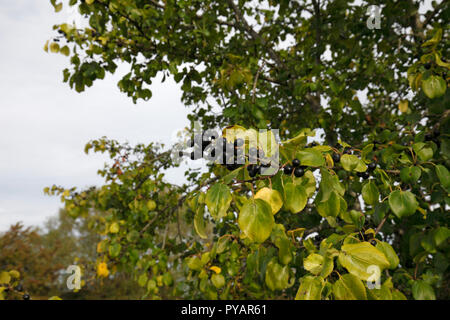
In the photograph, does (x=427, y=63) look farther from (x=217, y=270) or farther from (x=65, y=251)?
(x=65, y=251)

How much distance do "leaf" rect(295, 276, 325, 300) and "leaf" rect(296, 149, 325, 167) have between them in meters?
0.39

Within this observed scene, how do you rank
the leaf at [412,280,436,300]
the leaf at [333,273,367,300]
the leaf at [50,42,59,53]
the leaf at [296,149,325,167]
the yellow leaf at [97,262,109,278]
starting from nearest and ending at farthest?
the leaf at [333,273,367,300] < the leaf at [296,149,325,167] < the leaf at [412,280,436,300] < the yellow leaf at [97,262,109,278] < the leaf at [50,42,59,53]

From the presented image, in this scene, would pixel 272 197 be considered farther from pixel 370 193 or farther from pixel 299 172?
pixel 370 193

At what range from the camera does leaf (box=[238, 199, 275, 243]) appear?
873 millimetres

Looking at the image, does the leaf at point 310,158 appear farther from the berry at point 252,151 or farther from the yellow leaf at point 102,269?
the yellow leaf at point 102,269

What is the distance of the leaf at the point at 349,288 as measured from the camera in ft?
2.80

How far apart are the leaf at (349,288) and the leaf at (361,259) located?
0.02 meters

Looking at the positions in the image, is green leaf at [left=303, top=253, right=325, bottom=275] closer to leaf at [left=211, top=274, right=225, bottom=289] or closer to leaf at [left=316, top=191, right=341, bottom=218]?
leaf at [left=316, top=191, right=341, bottom=218]

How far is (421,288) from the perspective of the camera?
54.9 inches

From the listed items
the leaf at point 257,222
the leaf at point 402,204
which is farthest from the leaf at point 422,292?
the leaf at point 257,222

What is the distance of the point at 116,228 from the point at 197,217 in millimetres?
1925

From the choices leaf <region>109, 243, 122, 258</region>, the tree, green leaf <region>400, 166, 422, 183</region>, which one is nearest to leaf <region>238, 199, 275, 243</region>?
the tree

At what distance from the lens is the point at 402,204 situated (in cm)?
119
